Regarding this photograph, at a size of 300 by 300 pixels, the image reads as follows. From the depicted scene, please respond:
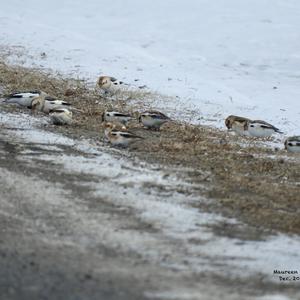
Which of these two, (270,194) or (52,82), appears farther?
(52,82)

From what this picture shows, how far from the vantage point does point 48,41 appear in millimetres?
24469

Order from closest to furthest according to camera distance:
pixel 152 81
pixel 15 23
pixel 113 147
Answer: pixel 113 147, pixel 152 81, pixel 15 23

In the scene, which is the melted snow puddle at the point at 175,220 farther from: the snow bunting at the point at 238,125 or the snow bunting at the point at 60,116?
the snow bunting at the point at 238,125

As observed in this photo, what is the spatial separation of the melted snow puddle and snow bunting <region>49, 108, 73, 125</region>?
1527mm

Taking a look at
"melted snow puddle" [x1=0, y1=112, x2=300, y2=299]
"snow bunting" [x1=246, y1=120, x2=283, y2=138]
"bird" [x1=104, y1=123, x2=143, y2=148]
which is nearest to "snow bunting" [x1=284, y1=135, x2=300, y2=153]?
"snow bunting" [x1=246, y1=120, x2=283, y2=138]

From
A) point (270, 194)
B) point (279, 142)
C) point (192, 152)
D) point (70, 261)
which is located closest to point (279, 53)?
point (279, 142)

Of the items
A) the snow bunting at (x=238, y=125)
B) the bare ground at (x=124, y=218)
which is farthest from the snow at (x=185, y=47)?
the bare ground at (x=124, y=218)

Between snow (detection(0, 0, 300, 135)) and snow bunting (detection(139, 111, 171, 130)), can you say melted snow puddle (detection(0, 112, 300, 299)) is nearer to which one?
snow bunting (detection(139, 111, 171, 130))

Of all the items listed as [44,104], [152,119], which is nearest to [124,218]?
[152,119]

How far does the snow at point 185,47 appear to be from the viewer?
61.5 feet

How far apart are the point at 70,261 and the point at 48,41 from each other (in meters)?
19.9

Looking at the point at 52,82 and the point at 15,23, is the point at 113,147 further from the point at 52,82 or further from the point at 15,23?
the point at 15,23

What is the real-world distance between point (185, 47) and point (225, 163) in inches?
→ 668

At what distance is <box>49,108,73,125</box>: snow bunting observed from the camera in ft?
36.0
